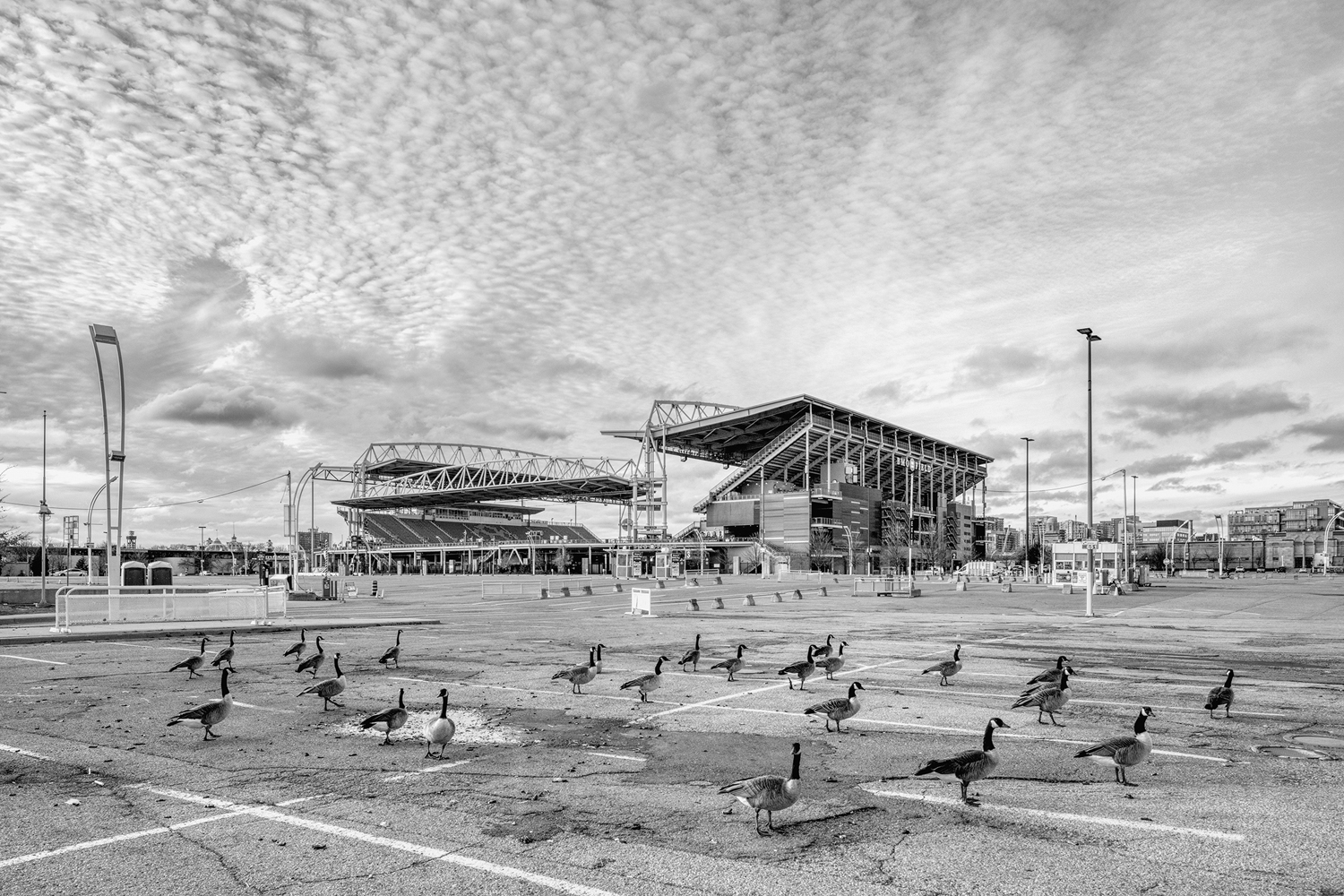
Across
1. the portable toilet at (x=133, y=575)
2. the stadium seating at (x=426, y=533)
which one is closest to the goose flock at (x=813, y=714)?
the portable toilet at (x=133, y=575)

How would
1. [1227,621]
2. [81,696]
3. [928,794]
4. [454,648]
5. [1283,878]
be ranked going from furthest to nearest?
[1227,621]
[454,648]
[81,696]
[928,794]
[1283,878]

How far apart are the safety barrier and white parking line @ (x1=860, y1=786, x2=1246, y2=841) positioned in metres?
25.6

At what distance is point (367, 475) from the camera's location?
19512 centimetres

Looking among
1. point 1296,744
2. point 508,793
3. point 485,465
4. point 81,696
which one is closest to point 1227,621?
point 1296,744

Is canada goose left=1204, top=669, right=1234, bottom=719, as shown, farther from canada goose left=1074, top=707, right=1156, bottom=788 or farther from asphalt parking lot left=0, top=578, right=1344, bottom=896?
canada goose left=1074, top=707, right=1156, bottom=788

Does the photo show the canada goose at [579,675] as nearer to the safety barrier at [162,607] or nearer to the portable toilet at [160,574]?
the safety barrier at [162,607]

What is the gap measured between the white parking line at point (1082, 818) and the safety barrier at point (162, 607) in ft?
84.0

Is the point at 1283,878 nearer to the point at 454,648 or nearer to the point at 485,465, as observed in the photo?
the point at 454,648

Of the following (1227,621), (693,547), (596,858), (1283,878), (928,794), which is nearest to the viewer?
(1283,878)

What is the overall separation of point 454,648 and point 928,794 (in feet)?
52.3

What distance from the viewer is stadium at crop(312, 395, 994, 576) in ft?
455

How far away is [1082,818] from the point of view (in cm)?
734

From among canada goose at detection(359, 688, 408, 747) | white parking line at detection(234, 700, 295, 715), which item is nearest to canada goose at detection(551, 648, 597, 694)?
canada goose at detection(359, 688, 408, 747)

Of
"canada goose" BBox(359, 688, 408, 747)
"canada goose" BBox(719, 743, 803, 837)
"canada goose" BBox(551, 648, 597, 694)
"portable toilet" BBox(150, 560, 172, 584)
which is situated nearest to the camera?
"canada goose" BBox(719, 743, 803, 837)
